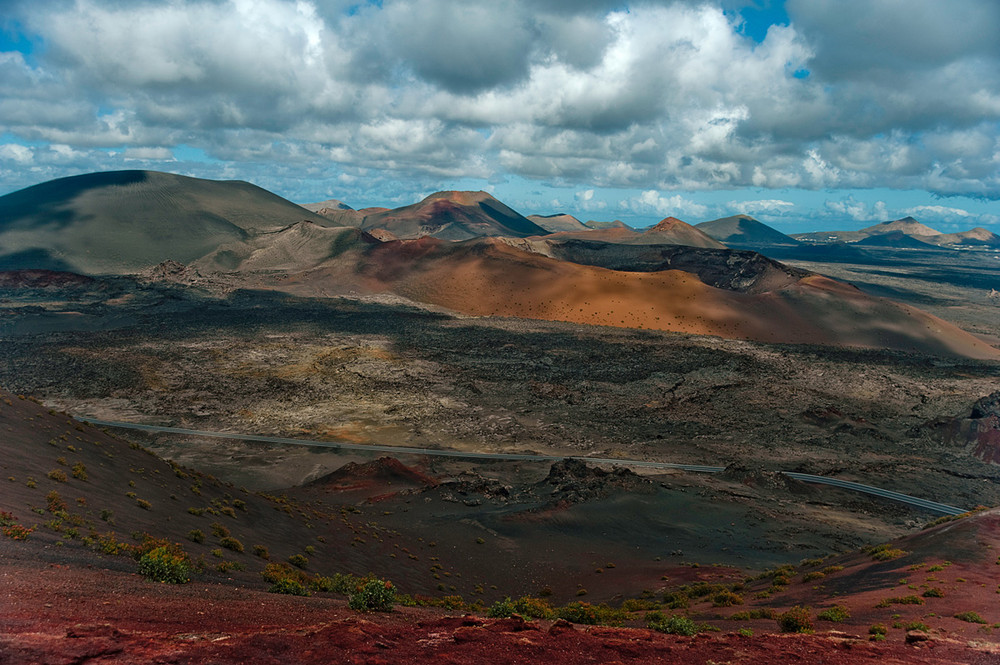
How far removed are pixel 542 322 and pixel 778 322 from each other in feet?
110

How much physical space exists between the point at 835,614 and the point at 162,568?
624 inches

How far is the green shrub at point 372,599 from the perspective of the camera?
47.2 ft

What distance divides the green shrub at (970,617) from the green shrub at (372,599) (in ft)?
43.8

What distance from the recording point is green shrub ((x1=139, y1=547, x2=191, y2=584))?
42.8ft

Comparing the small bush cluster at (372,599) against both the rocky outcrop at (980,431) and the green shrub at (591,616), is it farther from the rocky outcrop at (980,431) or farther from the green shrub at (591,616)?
the rocky outcrop at (980,431)

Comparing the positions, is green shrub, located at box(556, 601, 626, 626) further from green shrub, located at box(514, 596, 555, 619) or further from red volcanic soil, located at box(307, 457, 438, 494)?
red volcanic soil, located at box(307, 457, 438, 494)

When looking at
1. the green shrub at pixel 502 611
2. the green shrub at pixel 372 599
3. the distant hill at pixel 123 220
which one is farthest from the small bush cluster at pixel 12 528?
the distant hill at pixel 123 220

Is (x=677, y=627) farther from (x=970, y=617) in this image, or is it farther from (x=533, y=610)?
(x=970, y=617)

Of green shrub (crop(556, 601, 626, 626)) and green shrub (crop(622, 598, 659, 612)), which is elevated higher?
green shrub (crop(556, 601, 626, 626))

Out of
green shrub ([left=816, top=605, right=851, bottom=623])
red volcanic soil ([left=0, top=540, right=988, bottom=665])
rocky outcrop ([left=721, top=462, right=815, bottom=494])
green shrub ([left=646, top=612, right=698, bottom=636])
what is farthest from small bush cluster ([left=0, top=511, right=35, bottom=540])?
rocky outcrop ([left=721, top=462, right=815, bottom=494])

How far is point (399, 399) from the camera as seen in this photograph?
176ft

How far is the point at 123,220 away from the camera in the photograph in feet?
468

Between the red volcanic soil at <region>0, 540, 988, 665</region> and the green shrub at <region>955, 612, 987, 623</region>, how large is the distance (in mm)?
1872

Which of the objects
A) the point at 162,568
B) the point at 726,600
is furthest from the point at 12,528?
the point at 726,600
